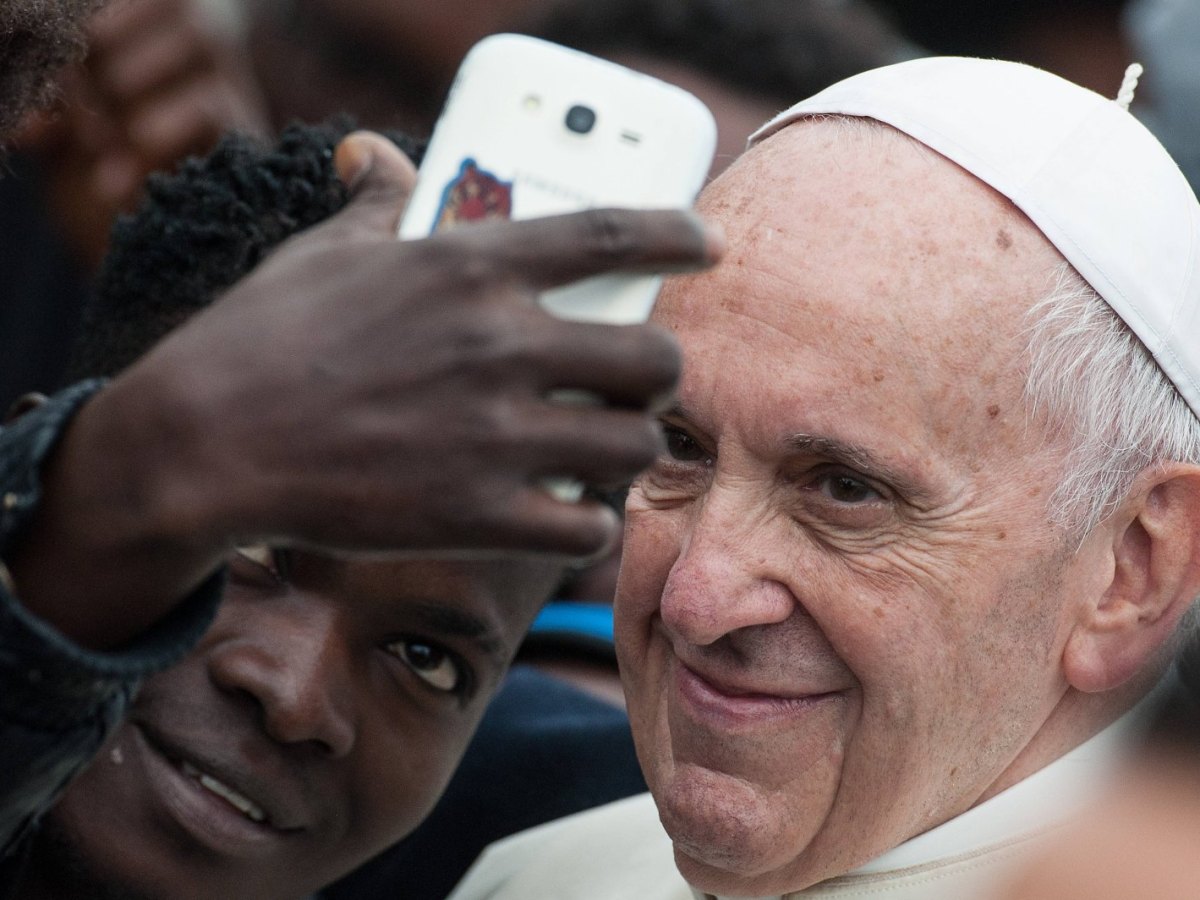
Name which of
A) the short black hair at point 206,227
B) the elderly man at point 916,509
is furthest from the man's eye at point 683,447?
the short black hair at point 206,227

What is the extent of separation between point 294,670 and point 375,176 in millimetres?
1233

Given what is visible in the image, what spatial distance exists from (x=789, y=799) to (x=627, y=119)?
122 centimetres

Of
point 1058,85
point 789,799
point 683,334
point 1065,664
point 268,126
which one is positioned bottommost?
point 268,126

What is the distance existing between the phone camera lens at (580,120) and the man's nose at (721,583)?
33.7 inches

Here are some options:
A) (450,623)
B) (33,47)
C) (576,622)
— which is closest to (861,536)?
(450,623)

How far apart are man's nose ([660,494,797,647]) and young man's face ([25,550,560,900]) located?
0.59 metres

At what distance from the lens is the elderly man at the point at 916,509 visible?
2709mm

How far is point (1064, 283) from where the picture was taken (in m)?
2.77

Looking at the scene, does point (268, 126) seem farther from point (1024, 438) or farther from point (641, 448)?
point (641, 448)

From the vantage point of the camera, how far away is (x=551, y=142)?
7.09 feet

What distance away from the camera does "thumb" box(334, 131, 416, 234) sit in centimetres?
205

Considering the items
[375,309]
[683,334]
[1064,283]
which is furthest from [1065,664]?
[375,309]

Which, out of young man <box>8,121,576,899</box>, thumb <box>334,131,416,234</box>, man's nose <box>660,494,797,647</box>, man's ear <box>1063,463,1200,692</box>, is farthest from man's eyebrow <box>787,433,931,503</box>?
thumb <box>334,131,416,234</box>

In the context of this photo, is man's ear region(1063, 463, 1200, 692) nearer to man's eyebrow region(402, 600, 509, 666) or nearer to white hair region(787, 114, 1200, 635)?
white hair region(787, 114, 1200, 635)
